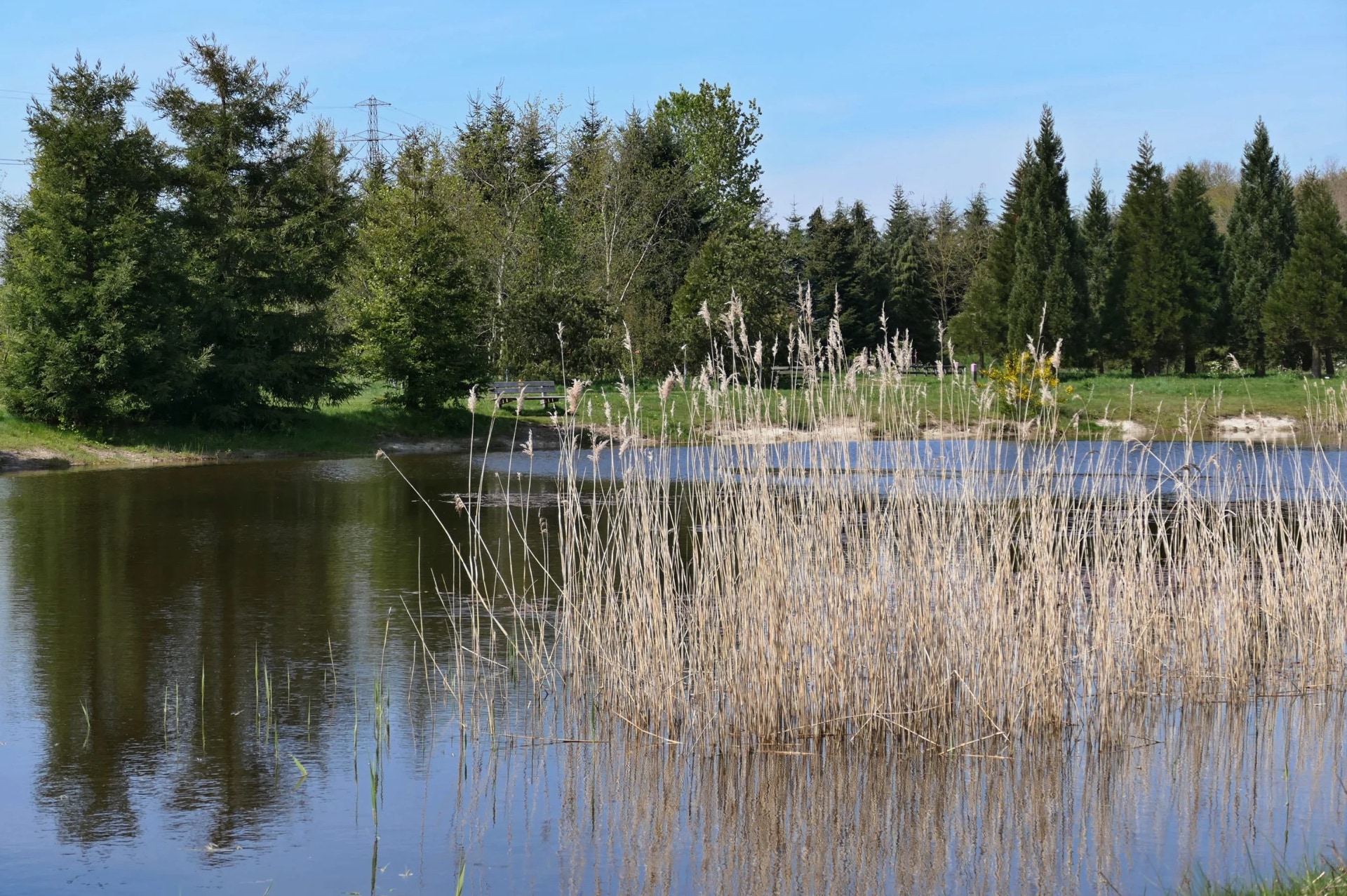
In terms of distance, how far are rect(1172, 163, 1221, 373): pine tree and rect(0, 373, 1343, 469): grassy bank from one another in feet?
9.76

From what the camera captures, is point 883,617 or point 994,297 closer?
point 883,617

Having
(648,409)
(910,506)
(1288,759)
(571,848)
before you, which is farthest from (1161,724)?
(648,409)

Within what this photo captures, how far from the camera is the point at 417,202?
27.4 metres

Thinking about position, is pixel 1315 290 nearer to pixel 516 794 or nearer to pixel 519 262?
pixel 519 262

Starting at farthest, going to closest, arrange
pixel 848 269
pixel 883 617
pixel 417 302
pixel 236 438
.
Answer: pixel 848 269, pixel 417 302, pixel 236 438, pixel 883 617

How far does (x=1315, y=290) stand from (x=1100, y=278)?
673 cm

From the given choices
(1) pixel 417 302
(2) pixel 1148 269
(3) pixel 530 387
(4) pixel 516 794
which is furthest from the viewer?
(2) pixel 1148 269

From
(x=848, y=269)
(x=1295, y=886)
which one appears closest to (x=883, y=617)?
(x=1295, y=886)

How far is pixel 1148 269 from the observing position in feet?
130

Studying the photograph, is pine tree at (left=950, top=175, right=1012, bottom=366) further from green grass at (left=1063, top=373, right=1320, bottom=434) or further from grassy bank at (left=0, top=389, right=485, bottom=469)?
grassy bank at (left=0, top=389, right=485, bottom=469)

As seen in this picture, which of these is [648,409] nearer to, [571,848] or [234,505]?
[234,505]

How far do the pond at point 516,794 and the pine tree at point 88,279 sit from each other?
15120 mm

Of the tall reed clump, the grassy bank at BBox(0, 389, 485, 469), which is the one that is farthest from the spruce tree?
the tall reed clump

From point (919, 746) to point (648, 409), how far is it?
24.7 meters
